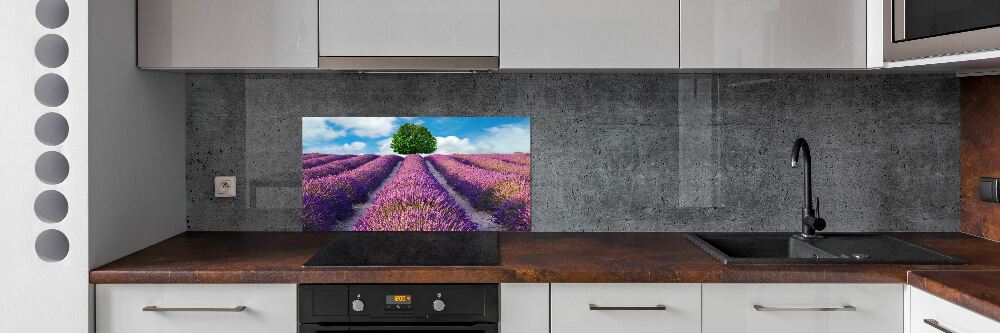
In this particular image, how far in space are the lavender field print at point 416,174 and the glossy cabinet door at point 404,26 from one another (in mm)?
427

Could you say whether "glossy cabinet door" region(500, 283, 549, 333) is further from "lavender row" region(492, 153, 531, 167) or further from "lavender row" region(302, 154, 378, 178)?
"lavender row" region(302, 154, 378, 178)

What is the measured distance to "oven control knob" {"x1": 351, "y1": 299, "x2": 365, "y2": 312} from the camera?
186 centimetres

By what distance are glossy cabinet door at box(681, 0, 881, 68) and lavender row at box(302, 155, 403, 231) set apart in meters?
1.11

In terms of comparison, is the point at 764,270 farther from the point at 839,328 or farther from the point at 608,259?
the point at 608,259

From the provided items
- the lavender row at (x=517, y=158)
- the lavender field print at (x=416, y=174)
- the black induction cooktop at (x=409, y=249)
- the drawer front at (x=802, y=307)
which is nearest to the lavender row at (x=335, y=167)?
the lavender field print at (x=416, y=174)

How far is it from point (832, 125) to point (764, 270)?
93 centimetres

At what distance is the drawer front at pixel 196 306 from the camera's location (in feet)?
6.19

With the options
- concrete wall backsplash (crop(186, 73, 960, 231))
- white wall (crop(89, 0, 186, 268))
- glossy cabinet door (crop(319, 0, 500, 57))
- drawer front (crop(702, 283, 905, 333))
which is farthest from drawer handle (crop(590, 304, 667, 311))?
white wall (crop(89, 0, 186, 268))

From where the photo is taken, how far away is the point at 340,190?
2.57 meters

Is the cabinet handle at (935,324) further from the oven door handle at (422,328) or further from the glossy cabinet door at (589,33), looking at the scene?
the oven door handle at (422,328)

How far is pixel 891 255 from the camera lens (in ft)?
7.25
